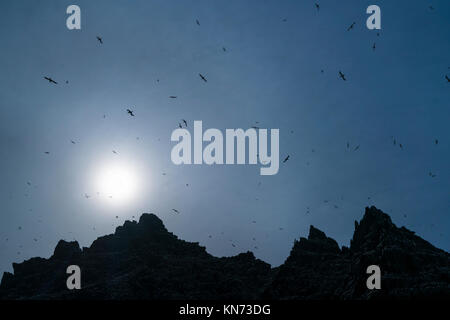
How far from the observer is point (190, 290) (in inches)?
4530

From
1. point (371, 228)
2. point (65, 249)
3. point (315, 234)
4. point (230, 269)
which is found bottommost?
point (230, 269)

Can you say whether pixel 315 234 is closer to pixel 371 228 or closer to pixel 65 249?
pixel 371 228

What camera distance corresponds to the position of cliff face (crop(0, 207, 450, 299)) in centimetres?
8350

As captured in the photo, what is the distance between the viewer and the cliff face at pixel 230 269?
83500 millimetres

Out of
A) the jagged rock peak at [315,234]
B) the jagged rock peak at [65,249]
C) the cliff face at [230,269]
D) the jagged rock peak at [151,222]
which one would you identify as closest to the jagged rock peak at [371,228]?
the cliff face at [230,269]

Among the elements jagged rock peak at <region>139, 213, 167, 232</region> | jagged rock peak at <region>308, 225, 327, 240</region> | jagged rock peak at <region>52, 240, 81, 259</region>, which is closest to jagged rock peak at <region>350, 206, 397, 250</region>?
jagged rock peak at <region>308, 225, 327, 240</region>

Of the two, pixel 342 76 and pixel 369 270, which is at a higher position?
pixel 342 76

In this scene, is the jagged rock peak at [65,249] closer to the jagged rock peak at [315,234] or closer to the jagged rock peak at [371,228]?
the jagged rock peak at [315,234]

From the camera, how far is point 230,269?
136750 mm

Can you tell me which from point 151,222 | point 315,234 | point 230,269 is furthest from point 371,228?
point 151,222

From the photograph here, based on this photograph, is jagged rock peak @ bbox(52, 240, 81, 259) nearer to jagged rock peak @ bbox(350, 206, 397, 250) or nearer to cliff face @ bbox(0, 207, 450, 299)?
cliff face @ bbox(0, 207, 450, 299)
